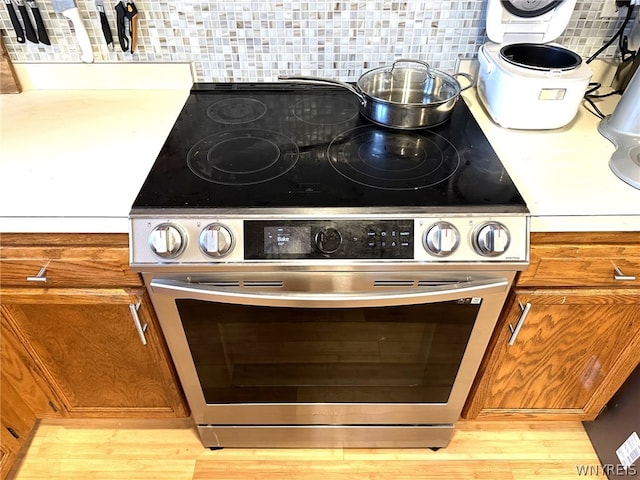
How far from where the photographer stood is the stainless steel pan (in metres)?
1.07

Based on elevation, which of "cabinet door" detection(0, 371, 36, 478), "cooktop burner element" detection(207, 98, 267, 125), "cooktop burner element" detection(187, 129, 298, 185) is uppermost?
"cooktop burner element" detection(207, 98, 267, 125)

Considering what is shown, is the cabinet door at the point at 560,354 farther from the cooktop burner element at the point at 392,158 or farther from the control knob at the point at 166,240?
the control knob at the point at 166,240

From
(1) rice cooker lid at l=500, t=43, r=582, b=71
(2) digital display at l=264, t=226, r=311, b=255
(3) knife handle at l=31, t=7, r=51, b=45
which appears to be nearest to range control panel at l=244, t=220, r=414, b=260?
(2) digital display at l=264, t=226, r=311, b=255

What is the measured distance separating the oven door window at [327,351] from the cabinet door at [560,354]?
0.41 ft

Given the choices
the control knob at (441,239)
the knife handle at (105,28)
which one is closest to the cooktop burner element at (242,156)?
the control knob at (441,239)

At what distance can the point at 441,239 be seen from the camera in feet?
2.78

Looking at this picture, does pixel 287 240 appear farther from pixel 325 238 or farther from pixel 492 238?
pixel 492 238

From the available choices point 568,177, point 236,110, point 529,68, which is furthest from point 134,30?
point 568,177

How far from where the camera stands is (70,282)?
3.19 feet

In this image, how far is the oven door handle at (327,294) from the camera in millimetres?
894

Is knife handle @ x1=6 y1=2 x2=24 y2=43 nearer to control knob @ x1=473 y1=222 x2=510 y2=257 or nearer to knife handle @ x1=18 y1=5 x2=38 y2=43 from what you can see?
knife handle @ x1=18 y1=5 x2=38 y2=43

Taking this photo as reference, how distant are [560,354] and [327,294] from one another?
Result: 638 millimetres

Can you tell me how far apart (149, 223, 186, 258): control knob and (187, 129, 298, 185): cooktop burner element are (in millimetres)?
146

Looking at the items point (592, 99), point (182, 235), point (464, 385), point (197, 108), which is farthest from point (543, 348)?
point (197, 108)
